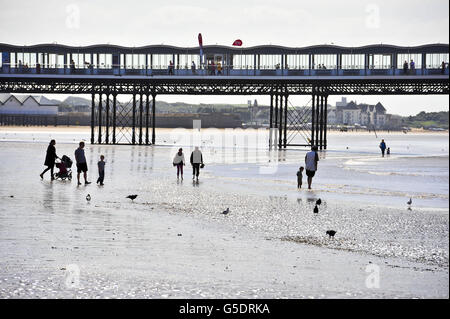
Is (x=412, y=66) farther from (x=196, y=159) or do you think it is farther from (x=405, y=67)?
(x=196, y=159)

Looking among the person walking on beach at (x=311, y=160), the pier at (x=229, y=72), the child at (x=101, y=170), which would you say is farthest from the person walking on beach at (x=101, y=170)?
the pier at (x=229, y=72)

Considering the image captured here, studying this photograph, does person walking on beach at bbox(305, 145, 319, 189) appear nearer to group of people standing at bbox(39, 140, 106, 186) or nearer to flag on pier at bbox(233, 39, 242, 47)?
group of people standing at bbox(39, 140, 106, 186)

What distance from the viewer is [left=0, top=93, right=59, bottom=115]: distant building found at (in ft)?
559

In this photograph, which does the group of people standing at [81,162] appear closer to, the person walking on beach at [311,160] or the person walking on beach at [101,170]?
the person walking on beach at [101,170]

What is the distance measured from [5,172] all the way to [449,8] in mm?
28359

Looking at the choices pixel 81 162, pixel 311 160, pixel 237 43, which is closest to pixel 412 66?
pixel 237 43

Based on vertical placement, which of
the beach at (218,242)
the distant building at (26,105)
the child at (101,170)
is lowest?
the beach at (218,242)

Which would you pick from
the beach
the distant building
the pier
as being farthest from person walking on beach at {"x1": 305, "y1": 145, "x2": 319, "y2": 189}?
the distant building

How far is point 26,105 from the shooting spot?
175125mm

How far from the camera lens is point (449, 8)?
609 centimetres

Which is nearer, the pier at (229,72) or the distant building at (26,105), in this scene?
the pier at (229,72)

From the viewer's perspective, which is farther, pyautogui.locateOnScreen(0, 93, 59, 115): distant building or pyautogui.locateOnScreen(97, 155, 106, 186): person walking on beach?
pyautogui.locateOnScreen(0, 93, 59, 115): distant building

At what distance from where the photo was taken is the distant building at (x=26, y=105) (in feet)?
559
